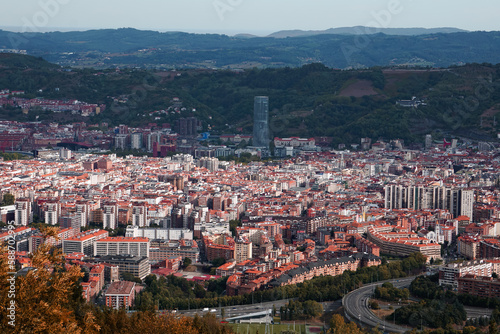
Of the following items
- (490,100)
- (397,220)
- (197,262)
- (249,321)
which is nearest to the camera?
(249,321)

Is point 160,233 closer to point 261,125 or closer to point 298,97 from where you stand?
point 261,125

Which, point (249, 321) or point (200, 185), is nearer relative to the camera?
point (249, 321)

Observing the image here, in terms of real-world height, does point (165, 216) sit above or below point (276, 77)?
below

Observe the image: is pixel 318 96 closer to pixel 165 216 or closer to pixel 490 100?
pixel 490 100

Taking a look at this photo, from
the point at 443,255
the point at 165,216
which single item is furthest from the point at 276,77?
the point at 443,255

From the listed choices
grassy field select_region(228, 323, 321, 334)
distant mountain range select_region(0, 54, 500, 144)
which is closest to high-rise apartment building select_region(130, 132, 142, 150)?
distant mountain range select_region(0, 54, 500, 144)

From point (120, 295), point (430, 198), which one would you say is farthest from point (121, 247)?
point (430, 198)

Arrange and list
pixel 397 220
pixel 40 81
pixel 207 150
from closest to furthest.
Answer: pixel 397 220 → pixel 207 150 → pixel 40 81
